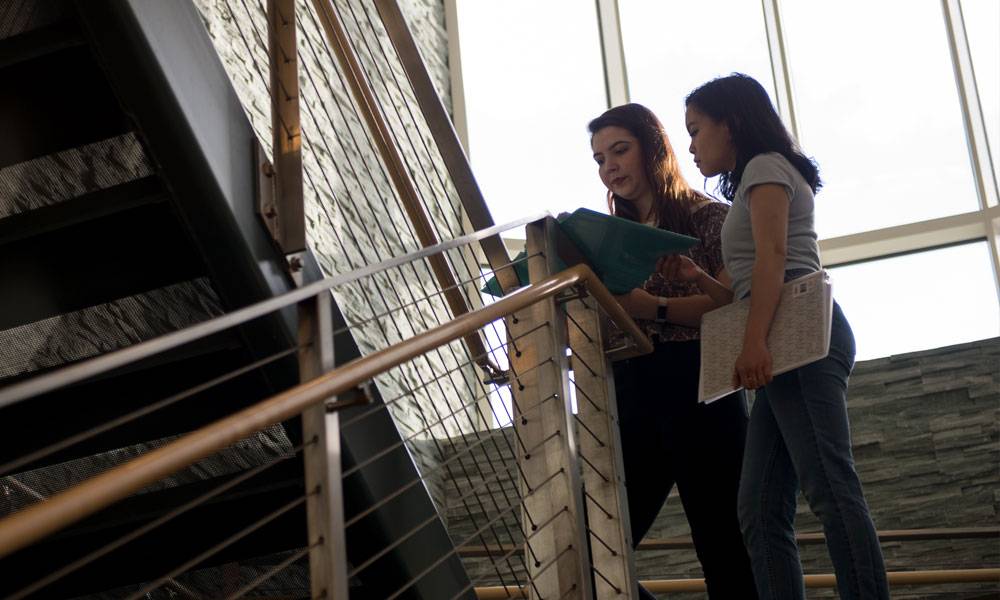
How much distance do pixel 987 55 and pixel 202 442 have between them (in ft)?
18.2

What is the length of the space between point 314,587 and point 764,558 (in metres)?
0.94

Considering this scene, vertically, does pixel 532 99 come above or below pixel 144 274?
above

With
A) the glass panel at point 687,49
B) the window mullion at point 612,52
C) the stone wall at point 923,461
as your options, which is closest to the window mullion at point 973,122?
the glass panel at point 687,49

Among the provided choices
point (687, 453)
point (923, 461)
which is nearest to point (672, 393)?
point (687, 453)

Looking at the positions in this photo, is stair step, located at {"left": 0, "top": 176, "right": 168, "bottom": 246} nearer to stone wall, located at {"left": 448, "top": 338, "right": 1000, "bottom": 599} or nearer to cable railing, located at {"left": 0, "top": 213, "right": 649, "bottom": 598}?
cable railing, located at {"left": 0, "top": 213, "right": 649, "bottom": 598}

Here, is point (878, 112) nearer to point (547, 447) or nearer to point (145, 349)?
point (547, 447)

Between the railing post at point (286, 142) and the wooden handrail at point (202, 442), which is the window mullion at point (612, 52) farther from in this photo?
the wooden handrail at point (202, 442)

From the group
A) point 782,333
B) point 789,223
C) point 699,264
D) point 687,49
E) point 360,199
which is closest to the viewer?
point 782,333

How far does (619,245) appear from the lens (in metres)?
2.31

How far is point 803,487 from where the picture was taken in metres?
2.00

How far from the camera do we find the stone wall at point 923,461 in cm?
340

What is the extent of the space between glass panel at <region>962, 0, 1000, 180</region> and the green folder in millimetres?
4001

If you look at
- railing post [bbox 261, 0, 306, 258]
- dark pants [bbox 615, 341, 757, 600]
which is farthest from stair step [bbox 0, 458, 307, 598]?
→ dark pants [bbox 615, 341, 757, 600]

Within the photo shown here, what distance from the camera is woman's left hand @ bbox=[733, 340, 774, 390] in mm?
2051
